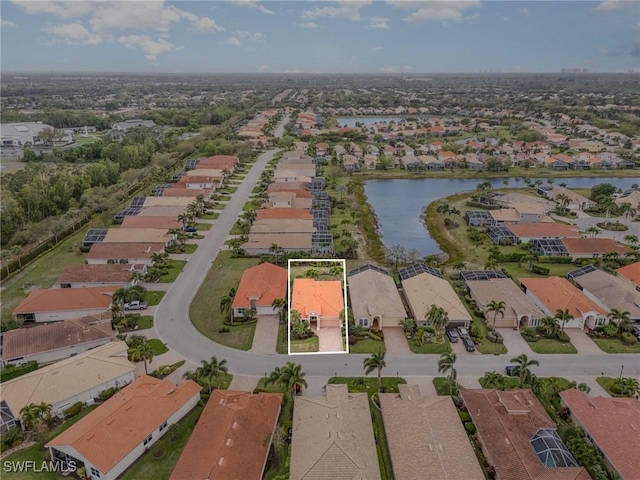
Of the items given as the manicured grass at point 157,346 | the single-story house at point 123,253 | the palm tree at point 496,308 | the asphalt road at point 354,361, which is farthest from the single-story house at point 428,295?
the single-story house at point 123,253

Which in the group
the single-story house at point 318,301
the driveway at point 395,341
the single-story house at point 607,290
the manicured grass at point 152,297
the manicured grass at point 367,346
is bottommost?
the driveway at point 395,341

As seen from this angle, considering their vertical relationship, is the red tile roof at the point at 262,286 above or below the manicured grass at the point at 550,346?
above

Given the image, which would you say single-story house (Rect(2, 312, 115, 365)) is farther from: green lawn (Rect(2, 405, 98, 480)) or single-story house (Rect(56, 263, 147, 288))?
single-story house (Rect(56, 263, 147, 288))

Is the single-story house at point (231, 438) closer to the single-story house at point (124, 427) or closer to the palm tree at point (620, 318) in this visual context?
the single-story house at point (124, 427)

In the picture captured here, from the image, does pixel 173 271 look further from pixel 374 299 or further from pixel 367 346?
pixel 367 346

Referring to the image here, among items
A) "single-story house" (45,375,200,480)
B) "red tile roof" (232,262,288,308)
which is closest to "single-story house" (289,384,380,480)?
"single-story house" (45,375,200,480)

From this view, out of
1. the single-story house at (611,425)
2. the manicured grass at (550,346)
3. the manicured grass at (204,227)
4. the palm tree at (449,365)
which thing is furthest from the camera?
the manicured grass at (204,227)

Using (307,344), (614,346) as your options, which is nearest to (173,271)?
(307,344)
